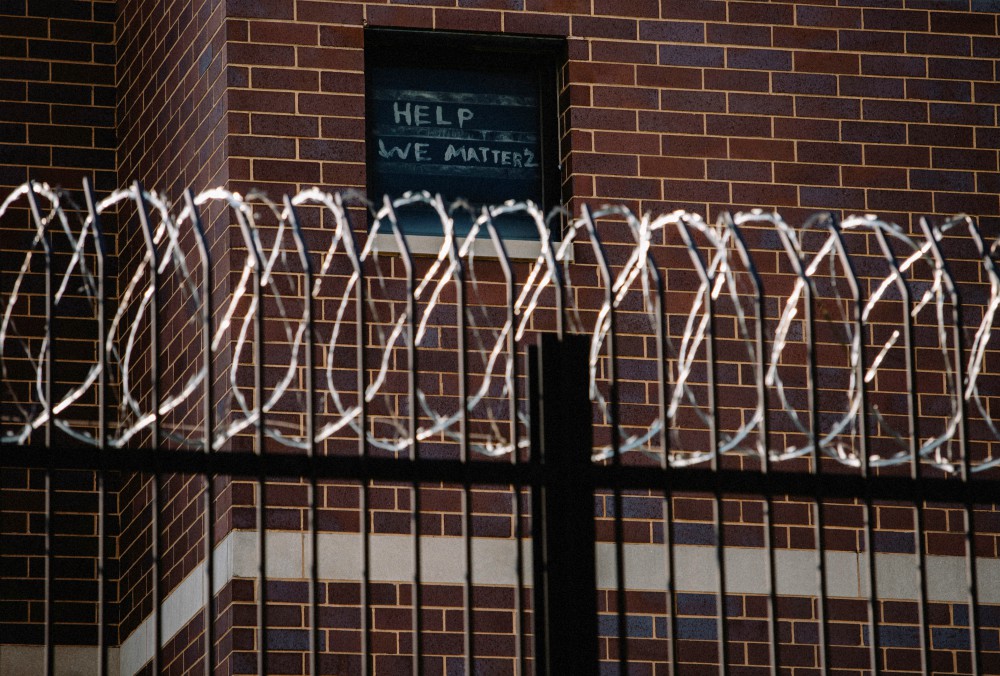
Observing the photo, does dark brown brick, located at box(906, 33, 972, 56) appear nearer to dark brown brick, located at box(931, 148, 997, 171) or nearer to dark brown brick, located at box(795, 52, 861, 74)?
dark brown brick, located at box(795, 52, 861, 74)

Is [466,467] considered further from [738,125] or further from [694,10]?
[694,10]

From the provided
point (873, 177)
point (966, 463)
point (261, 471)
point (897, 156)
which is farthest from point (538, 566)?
point (897, 156)

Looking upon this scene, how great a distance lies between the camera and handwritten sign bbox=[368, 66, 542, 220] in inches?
470

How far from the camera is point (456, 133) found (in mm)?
12047

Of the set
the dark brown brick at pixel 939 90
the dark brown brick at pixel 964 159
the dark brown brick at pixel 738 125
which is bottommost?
the dark brown brick at pixel 964 159

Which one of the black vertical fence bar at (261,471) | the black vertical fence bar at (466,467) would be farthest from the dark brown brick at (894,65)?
the black vertical fence bar at (261,471)

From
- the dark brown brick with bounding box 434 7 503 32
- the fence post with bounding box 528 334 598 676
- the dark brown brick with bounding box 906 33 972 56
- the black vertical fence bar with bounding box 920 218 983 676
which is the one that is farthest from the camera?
the dark brown brick with bounding box 906 33 972 56

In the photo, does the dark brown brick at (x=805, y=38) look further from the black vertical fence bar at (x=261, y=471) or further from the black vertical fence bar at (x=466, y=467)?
the black vertical fence bar at (x=261, y=471)

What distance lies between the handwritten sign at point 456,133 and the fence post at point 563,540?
5.92 meters

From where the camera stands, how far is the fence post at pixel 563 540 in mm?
5945

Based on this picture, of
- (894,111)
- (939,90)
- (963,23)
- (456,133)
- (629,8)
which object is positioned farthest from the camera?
(963,23)

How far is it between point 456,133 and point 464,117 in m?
0.12

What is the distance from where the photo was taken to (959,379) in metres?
6.08

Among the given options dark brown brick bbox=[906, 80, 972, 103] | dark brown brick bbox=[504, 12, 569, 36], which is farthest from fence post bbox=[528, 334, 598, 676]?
dark brown brick bbox=[906, 80, 972, 103]
